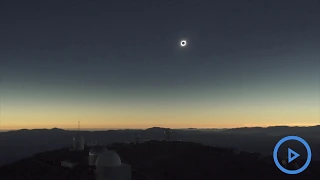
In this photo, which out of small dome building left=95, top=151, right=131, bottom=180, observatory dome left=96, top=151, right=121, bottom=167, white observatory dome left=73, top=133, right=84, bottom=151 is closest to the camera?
small dome building left=95, top=151, right=131, bottom=180

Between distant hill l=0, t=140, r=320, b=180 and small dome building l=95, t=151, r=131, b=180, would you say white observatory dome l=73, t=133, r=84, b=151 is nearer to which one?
distant hill l=0, t=140, r=320, b=180

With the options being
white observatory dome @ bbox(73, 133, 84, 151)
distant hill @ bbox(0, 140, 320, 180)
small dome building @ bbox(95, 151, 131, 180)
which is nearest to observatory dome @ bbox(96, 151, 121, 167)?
small dome building @ bbox(95, 151, 131, 180)

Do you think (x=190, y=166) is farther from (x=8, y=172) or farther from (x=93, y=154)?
(x=8, y=172)

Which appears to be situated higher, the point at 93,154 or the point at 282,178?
the point at 93,154

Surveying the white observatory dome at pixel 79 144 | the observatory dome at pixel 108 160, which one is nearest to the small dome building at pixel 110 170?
the observatory dome at pixel 108 160

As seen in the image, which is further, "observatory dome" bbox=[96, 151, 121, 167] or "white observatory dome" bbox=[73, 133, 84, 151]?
"white observatory dome" bbox=[73, 133, 84, 151]

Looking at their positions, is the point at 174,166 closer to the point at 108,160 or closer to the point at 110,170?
the point at 108,160

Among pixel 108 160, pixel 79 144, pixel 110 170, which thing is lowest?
pixel 110 170

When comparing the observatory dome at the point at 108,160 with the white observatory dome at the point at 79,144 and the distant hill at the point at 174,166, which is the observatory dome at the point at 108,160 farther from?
the white observatory dome at the point at 79,144

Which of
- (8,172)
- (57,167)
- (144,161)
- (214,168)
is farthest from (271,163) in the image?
(8,172)

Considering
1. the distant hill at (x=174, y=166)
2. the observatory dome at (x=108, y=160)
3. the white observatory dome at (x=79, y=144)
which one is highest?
the white observatory dome at (x=79, y=144)

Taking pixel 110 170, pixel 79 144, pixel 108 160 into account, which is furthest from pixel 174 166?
pixel 79 144
